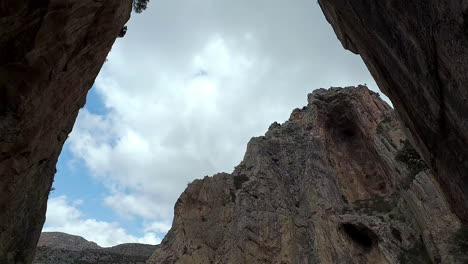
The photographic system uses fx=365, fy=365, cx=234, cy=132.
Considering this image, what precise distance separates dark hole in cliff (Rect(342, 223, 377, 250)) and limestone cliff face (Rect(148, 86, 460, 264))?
0.48 ft

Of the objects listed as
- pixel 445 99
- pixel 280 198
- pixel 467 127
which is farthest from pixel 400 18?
pixel 280 198

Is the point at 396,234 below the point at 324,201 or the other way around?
below

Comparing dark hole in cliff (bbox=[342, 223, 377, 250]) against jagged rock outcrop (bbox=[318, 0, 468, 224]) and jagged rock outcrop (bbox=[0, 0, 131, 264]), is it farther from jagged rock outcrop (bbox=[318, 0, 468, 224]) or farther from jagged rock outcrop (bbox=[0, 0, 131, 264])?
jagged rock outcrop (bbox=[0, 0, 131, 264])

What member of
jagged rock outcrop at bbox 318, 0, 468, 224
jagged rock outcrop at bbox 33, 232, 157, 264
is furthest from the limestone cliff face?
jagged rock outcrop at bbox 318, 0, 468, 224

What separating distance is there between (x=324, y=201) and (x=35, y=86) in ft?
125

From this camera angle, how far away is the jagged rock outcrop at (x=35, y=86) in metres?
12.3

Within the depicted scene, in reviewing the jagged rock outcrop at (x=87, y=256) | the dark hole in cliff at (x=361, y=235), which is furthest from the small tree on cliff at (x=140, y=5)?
the jagged rock outcrop at (x=87, y=256)

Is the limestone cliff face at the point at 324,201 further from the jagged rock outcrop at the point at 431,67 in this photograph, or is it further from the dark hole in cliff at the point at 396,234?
the jagged rock outcrop at the point at 431,67

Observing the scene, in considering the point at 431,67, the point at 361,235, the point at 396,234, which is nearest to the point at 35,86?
the point at 431,67

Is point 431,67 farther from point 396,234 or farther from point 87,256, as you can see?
point 87,256

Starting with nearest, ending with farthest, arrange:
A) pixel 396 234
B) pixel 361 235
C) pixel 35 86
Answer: pixel 35 86
pixel 396 234
pixel 361 235

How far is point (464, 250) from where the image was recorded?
26750 mm

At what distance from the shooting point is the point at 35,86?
43.1 feet

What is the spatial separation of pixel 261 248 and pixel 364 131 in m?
22.1
